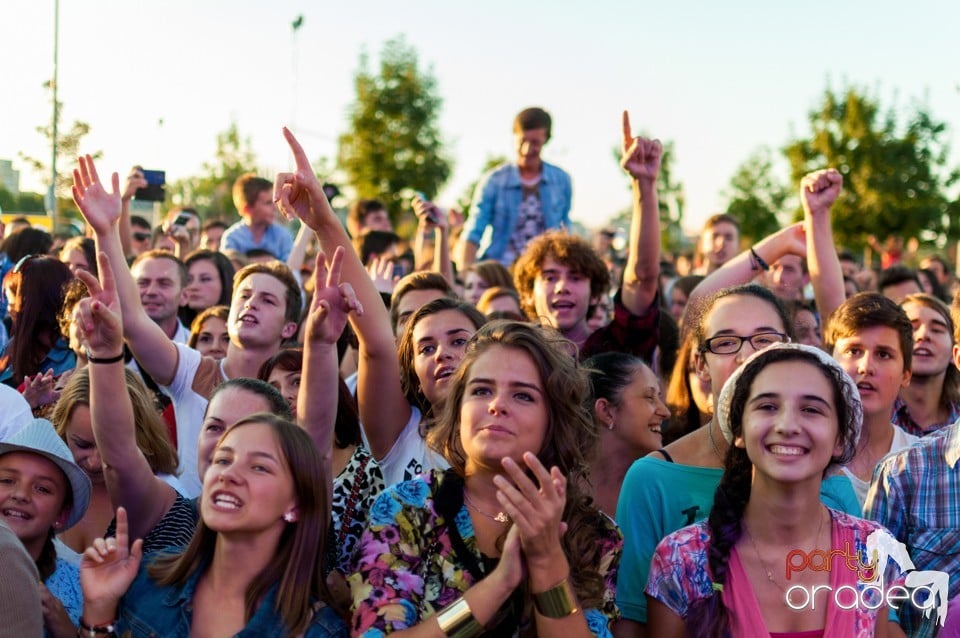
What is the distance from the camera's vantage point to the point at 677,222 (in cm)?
3962

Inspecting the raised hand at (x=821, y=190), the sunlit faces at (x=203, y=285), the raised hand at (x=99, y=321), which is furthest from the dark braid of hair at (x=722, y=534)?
the sunlit faces at (x=203, y=285)

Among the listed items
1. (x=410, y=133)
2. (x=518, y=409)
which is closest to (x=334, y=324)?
(x=518, y=409)

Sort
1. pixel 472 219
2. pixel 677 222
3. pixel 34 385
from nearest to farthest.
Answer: pixel 34 385 < pixel 472 219 < pixel 677 222

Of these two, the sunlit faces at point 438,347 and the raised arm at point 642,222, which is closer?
the sunlit faces at point 438,347

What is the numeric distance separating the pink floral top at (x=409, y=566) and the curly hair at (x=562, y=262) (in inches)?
110

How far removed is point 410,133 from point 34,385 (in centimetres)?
2196

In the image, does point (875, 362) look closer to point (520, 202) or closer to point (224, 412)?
point (224, 412)

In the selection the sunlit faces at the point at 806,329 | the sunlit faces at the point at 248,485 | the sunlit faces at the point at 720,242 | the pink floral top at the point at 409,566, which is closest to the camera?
the pink floral top at the point at 409,566

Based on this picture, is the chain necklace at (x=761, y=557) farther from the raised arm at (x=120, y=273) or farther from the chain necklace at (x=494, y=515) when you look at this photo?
the raised arm at (x=120, y=273)

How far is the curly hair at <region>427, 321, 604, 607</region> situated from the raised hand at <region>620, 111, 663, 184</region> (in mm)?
1729


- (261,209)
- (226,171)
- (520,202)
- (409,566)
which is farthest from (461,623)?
(226,171)

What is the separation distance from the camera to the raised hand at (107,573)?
314cm

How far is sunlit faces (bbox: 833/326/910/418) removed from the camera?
4.76m

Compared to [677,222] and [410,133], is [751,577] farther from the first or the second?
[677,222]
